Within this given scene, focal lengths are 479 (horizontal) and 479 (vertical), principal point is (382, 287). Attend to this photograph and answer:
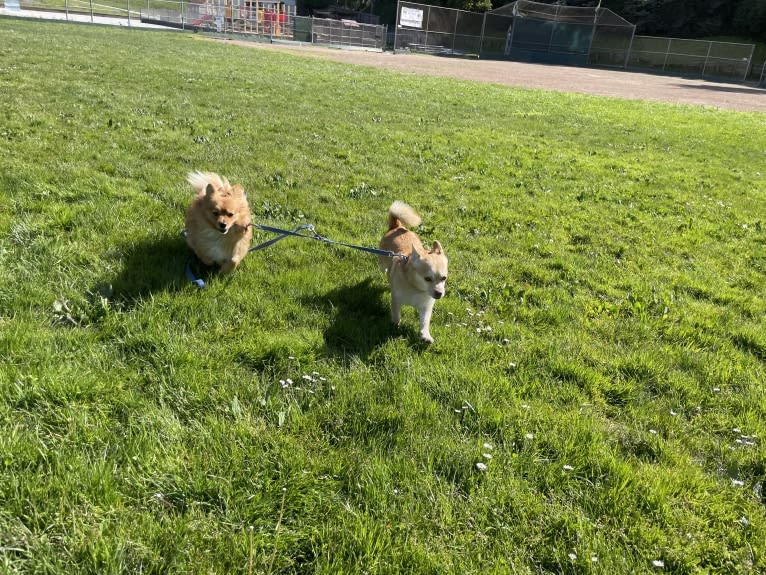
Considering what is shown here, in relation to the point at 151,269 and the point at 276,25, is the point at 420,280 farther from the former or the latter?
the point at 276,25

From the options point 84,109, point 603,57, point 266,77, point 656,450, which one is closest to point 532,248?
A: point 656,450

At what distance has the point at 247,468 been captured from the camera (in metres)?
2.58

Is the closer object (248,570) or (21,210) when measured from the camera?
(248,570)

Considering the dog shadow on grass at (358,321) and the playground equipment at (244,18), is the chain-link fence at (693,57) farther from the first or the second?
the dog shadow on grass at (358,321)

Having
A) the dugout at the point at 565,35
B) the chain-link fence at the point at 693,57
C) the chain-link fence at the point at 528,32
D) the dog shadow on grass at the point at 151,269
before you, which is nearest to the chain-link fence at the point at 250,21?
the chain-link fence at the point at 528,32

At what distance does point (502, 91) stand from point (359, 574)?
2170 centimetres

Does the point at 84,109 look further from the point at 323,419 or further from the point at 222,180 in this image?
the point at 323,419

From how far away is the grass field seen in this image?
2.31 meters

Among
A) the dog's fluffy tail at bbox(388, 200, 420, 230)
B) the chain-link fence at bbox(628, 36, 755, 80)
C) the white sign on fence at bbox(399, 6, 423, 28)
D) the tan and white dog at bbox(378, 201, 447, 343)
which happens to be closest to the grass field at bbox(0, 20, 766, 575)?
the tan and white dog at bbox(378, 201, 447, 343)

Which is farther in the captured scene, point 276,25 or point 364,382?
point 276,25

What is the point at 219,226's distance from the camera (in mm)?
4176

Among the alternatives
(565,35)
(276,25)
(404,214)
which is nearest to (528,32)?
(565,35)

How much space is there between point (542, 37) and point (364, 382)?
2193 inches

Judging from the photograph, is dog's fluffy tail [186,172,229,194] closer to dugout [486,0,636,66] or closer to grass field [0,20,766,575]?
grass field [0,20,766,575]
